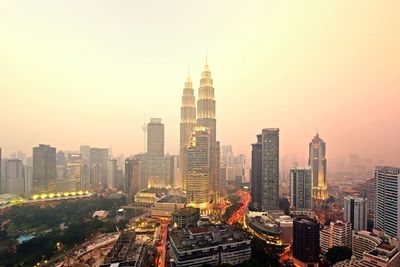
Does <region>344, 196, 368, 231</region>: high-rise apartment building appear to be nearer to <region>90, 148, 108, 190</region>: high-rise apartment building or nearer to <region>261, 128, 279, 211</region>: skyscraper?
<region>261, 128, 279, 211</region>: skyscraper

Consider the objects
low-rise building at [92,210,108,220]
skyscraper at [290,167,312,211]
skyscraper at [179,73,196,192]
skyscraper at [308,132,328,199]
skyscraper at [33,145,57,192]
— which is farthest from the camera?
skyscraper at [179,73,196,192]

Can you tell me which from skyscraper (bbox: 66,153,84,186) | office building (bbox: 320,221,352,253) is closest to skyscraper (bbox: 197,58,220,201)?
office building (bbox: 320,221,352,253)

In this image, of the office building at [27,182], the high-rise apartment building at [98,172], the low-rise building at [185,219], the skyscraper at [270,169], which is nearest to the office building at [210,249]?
the low-rise building at [185,219]

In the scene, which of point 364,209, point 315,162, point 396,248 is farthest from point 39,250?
point 315,162

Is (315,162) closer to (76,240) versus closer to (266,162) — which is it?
(266,162)

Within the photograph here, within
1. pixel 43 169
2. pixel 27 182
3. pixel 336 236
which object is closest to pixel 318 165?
pixel 336 236

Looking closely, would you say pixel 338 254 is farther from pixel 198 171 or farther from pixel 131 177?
pixel 131 177
